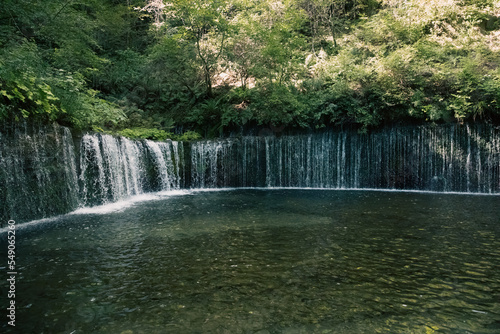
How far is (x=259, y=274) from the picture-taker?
523 centimetres

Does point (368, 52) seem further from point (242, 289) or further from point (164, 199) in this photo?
point (242, 289)

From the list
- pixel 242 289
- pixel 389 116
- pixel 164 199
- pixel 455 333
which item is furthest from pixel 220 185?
Answer: pixel 455 333

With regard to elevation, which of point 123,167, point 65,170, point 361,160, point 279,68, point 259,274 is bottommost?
point 259,274

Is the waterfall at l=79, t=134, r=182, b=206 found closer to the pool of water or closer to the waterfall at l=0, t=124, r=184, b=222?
the waterfall at l=0, t=124, r=184, b=222

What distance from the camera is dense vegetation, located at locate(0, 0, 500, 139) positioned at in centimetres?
1593

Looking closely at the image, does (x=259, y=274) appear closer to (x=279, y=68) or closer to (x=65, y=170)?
(x=65, y=170)

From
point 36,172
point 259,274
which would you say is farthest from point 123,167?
point 259,274

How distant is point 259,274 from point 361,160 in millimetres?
14283

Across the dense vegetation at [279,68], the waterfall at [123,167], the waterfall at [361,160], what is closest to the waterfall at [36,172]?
the waterfall at [123,167]

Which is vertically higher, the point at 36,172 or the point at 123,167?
the point at 36,172

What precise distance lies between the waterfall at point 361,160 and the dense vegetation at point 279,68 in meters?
0.87

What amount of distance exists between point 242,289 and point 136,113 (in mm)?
16999

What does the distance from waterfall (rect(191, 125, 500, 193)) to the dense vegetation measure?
0.87 meters

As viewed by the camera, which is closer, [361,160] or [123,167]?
[123,167]
